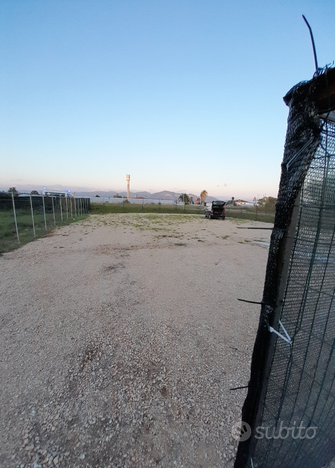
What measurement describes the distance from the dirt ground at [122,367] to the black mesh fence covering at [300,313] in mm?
506

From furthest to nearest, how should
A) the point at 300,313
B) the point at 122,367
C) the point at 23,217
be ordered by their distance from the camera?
the point at 23,217, the point at 122,367, the point at 300,313

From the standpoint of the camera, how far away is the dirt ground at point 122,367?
1.41m

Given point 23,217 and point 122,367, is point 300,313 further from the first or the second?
point 23,217

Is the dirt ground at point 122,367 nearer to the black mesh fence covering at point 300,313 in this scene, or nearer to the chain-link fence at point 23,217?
the black mesh fence covering at point 300,313

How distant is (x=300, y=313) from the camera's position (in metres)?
1.02

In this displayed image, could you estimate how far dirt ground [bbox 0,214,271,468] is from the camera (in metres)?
1.41

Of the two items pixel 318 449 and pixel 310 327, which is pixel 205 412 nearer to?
pixel 318 449

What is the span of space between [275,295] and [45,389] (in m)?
1.99

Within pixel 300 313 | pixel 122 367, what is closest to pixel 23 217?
pixel 122 367

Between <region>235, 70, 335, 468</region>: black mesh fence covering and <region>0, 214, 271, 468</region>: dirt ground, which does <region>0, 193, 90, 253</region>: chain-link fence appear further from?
<region>235, 70, 335, 468</region>: black mesh fence covering

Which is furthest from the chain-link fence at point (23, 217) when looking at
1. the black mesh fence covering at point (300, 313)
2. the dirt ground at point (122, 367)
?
the black mesh fence covering at point (300, 313)

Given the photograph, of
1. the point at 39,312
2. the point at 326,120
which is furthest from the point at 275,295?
the point at 39,312

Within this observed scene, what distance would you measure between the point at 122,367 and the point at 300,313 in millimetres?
1742

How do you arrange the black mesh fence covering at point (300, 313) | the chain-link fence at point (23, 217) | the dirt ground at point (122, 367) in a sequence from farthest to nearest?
the chain-link fence at point (23, 217) < the dirt ground at point (122, 367) < the black mesh fence covering at point (300, 313)
